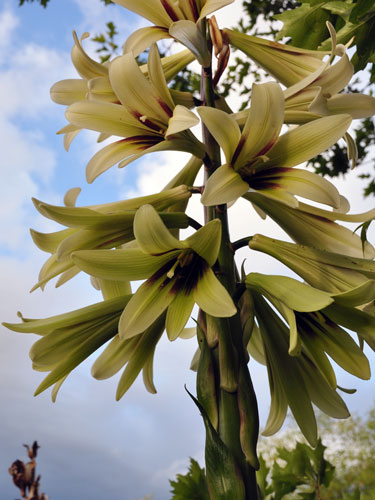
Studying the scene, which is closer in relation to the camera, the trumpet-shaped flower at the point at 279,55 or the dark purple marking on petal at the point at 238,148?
the dark purple marking on petal at the point at 238,148

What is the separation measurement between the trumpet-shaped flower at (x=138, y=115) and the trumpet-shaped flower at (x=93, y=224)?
114mm

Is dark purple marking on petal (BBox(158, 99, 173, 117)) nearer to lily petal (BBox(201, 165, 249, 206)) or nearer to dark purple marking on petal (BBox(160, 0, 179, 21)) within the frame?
lily petal (BBox(201, 165, 249, 206))

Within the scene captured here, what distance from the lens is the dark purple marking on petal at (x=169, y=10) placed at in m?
1.51

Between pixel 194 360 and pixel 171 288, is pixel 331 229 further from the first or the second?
pixel 194 360

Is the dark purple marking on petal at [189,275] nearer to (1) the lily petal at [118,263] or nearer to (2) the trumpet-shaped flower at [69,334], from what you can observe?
(1) the lily petal at [118,263]

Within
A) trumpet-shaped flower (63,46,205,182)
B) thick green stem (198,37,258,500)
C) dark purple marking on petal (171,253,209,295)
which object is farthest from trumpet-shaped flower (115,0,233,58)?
dark purple marking on petal (171,253,209,295)

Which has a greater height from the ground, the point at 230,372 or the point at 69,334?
the point at 69,334

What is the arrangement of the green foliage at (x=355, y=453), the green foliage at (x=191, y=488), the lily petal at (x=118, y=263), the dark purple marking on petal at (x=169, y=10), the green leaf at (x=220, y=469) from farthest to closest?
the green foliage at (x=355, y=453) → the green foliage at (x=191, y=488) → the dark purple marking on petal at (x=169, y=10) → the lily petal at (x=118, y=263) → the green leaf at (x=220, y=469)

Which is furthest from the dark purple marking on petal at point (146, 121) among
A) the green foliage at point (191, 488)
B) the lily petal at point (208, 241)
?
the green foliage at point (191, 488)

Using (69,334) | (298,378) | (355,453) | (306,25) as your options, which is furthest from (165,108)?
(355,453)

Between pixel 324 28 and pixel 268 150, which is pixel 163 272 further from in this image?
pixel 324 28

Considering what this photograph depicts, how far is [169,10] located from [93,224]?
2.16 ft

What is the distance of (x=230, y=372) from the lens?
1.18 metres

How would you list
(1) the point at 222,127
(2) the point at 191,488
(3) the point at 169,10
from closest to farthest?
(1) the point at 222,127 → (3) the point at 169,10 → (2) the point at 191,488
